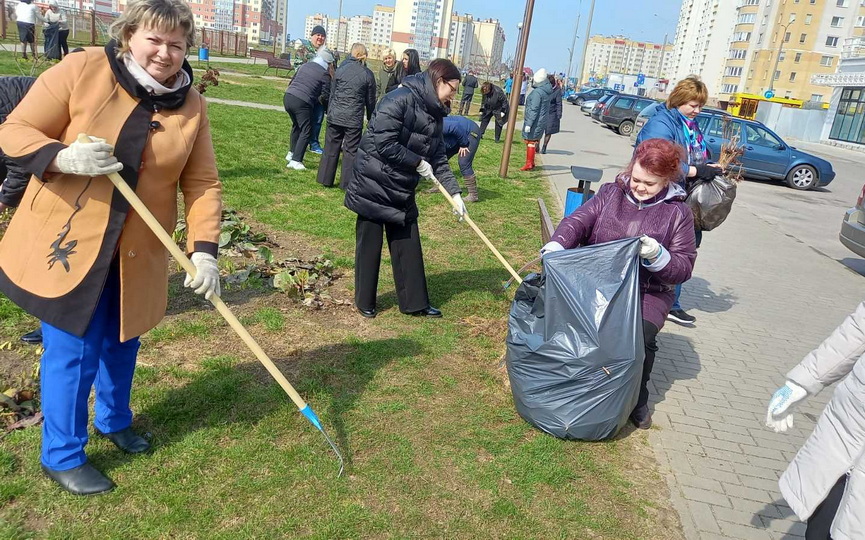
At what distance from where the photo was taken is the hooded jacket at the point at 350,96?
845cm

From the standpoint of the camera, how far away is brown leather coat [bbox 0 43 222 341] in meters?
2.28

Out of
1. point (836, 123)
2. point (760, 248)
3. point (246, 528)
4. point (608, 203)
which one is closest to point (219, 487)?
point (246, 528)

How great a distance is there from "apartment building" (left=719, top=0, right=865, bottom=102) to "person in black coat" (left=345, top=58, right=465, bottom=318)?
75280mm

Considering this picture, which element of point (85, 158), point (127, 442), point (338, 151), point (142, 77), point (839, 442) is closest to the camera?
point (839, 442)

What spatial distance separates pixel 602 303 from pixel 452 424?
1.08m

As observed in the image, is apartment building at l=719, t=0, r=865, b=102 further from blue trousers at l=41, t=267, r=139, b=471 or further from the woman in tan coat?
blue trousers at l=41, t=267, r=139, b=471

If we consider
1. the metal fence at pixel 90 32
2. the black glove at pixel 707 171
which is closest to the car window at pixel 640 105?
the metal fence at pixel 90 32

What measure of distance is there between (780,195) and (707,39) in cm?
8721

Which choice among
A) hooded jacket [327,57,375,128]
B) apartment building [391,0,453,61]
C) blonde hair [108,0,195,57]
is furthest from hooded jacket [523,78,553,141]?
apartment building [391,0,453,61]

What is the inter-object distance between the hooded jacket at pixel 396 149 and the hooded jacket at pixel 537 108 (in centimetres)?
863

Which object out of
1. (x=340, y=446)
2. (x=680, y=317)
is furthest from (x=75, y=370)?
(x=680, y=317)

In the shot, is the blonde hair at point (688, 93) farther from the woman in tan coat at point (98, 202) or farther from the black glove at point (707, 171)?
the woman in tan coat at point (98, 202)

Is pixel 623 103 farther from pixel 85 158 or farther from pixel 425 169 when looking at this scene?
pixel 85 158

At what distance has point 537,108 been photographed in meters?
12.9
